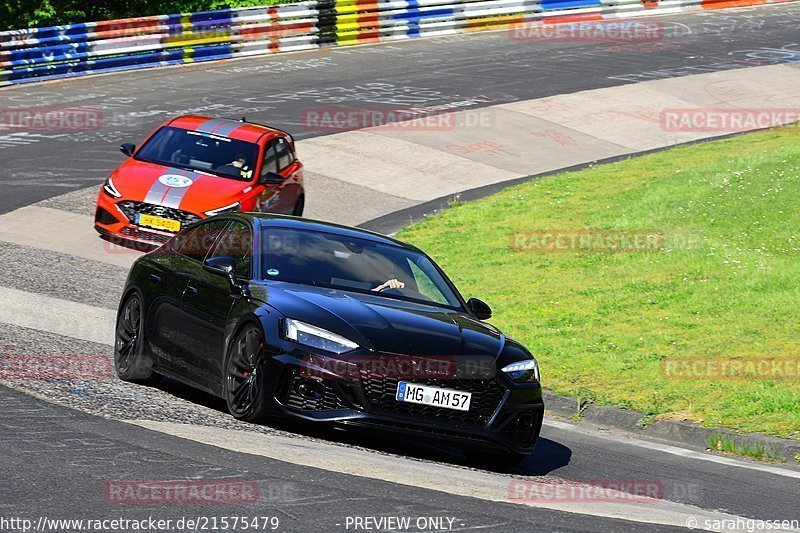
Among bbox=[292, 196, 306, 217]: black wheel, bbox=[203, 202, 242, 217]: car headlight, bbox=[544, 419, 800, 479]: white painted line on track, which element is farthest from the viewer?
bbox=[292, 196, 306, 217]: black wheel

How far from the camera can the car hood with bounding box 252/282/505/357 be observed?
830 cm

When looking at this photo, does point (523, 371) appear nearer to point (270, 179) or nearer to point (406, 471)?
point (406, 471)

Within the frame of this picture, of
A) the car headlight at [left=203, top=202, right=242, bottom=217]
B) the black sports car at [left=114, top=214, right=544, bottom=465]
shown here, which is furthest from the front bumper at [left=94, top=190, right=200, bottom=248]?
the black sports car at [left=114, top=214, right=544, bottom=465]

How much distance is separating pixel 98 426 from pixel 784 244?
10737mm

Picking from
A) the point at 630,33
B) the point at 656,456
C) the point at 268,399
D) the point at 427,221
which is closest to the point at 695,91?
the point at 630,33

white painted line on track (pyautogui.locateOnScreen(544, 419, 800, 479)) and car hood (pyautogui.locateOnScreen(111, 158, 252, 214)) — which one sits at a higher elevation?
car hood (pyautogui.locateOnScreen(111, 158, 252, 214))

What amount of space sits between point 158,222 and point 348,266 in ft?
23.1

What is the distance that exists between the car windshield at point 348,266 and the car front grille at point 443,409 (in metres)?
1.22

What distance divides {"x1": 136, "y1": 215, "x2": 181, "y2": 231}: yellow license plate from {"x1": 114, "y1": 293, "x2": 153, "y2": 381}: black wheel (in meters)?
5.38

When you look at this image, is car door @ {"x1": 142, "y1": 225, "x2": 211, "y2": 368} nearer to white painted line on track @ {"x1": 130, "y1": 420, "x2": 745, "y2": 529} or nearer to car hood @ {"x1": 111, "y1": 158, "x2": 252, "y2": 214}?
white painted line on track @ {"x1": 130, "y1": 420, "x2": 745, "y2": 529}

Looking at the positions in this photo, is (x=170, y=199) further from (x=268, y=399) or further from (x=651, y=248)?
(x=268, y=399)

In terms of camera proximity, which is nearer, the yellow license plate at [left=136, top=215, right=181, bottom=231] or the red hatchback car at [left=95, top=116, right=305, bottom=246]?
the yellow license plate at [left=136, top=215, right=181, bottom=231]

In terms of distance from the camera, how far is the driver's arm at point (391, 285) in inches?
370

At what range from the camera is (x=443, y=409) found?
826cm
